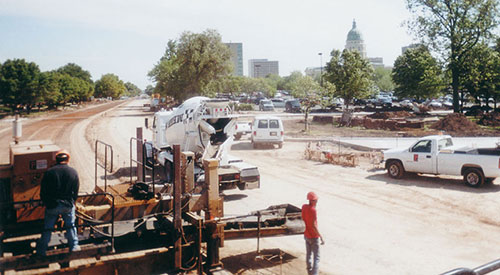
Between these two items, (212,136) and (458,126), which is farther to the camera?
(458,126)

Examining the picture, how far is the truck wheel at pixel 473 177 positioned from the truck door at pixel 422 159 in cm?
126

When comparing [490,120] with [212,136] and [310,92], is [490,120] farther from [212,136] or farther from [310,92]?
[212,136]

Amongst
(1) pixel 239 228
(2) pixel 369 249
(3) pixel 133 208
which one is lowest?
(2) pixel 369 249

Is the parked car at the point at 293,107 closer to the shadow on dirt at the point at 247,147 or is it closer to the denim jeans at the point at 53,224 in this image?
the shadow on dirt at the point at 247,147

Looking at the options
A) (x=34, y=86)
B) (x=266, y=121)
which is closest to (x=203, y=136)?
(x=266, y=121)

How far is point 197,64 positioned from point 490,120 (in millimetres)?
37431

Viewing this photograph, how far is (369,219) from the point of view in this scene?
11984mm

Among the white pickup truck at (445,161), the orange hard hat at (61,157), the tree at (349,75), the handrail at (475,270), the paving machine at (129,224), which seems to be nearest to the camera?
the handrail at (475,270)

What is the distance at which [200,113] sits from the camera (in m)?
13.1

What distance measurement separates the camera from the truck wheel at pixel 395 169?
1728 centimetres

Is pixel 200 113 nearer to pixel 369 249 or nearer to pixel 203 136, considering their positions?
pixel 203 136

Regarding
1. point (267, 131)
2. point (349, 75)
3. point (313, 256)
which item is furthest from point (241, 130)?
point (313, 256)

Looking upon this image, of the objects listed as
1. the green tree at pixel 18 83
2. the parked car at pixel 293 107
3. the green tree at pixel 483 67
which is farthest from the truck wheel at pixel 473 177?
the green tree at pixel 18 83

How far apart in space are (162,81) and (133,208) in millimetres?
58140
